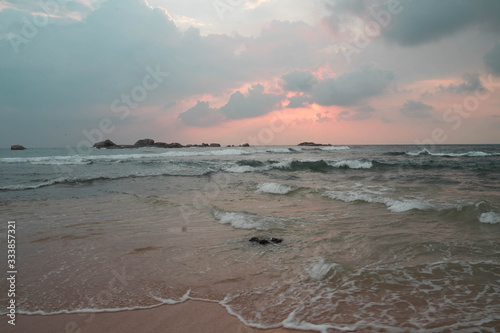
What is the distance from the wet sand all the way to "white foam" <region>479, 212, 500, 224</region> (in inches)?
241

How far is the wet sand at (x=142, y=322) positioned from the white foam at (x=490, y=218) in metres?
6.13

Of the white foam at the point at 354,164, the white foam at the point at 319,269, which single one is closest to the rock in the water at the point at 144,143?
the white foam at the point at 354,164

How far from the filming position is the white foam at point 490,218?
626 centimetres

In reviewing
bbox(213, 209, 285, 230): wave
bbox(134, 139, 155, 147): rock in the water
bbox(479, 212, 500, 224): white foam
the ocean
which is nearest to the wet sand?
the ocean

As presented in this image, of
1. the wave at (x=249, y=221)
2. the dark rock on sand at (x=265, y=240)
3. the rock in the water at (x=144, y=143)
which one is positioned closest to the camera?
the dark rock on sand at (x=265, y=240)

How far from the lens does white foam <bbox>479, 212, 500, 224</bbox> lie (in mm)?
6256

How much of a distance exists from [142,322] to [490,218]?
7.43 meters

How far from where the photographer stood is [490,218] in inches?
249

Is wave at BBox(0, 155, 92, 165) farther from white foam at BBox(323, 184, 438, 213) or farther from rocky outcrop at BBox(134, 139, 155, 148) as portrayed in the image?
rocky outcrop at BBox(134, 139, 155, 148)

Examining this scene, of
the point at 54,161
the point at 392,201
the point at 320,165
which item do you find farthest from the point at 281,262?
the point at 54,161

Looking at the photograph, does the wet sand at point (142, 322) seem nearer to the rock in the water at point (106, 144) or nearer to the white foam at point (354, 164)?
the white foam at point (354, 164)

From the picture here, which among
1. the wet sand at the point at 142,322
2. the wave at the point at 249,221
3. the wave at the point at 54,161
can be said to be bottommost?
the wet sand at the point at 142,322

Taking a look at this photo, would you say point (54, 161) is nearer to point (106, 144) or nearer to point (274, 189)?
point (274, 189)

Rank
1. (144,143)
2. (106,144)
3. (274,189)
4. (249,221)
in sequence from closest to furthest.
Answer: (249,221), (274,189), (106,144), (144,143)
